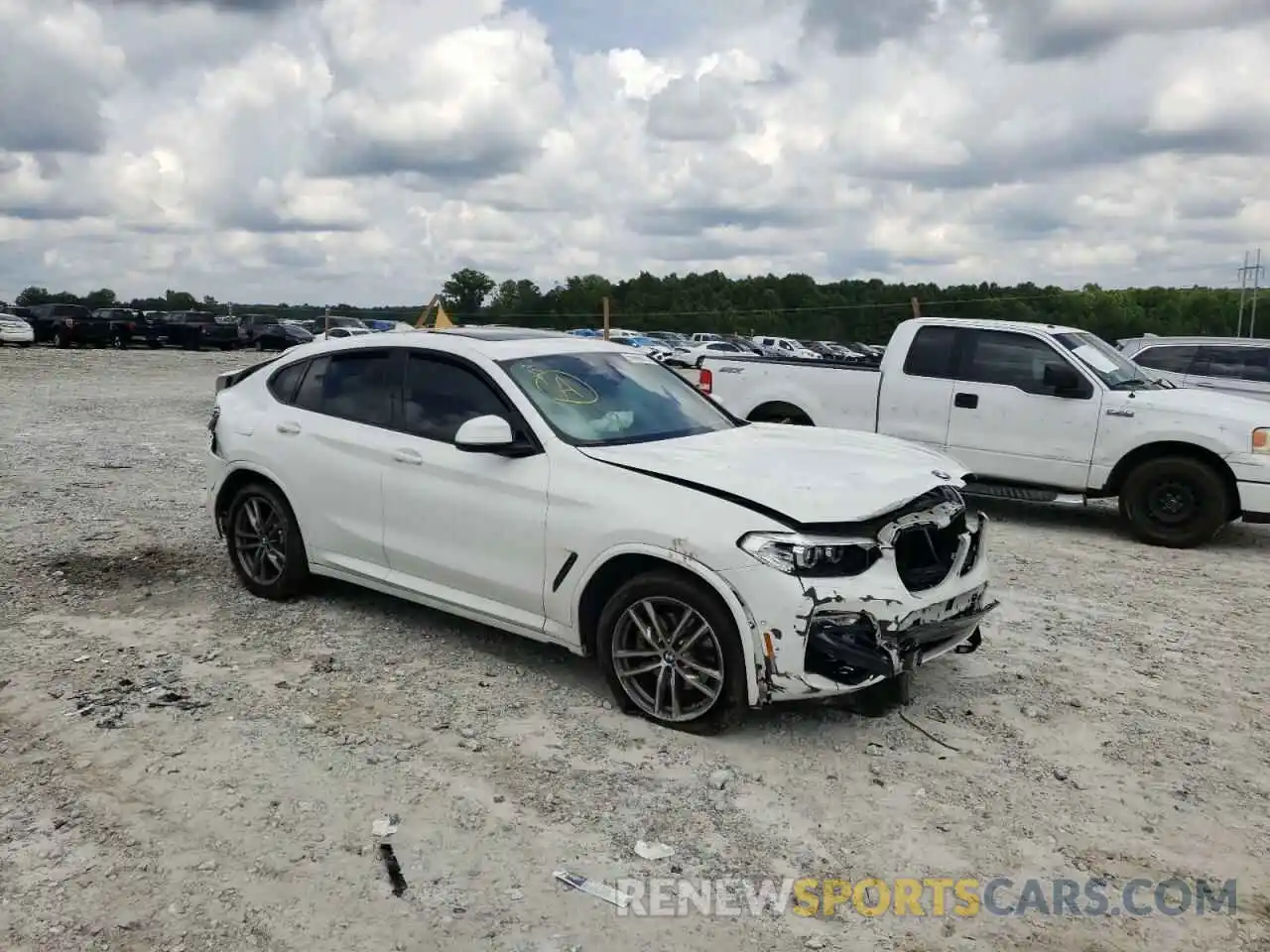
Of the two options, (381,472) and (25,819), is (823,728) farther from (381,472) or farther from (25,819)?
(25,819)

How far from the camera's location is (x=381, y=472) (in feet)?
18.3

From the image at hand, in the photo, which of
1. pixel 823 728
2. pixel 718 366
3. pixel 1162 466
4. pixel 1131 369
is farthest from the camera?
pixel 718 366

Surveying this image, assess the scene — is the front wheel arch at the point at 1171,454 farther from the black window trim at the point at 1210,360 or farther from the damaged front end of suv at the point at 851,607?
the damaged front end of suv at the point at 851,607

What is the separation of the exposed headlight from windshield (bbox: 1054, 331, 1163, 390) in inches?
233

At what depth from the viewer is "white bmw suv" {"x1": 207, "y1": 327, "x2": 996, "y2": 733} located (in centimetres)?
424

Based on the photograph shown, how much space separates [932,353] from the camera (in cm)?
991

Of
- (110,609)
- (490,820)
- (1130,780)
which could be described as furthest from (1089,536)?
(110,609)

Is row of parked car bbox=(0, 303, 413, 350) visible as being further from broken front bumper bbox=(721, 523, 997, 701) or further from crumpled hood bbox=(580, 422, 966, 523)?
broken front bumper bbox=(721, 523, 997, 701)

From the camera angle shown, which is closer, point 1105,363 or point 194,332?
point 1105,363

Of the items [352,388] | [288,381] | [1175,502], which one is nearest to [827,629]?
[352,388]

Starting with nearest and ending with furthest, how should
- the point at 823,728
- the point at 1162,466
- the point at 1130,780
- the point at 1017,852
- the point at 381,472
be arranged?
the point at 1017,852 < the point at 1130,780 < the point at 823,728 < the point at 381,472 < the point at 1162,466

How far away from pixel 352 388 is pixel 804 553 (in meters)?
3.01

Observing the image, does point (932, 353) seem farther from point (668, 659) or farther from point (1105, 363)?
point (668, 659)

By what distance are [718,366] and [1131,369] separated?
3.94 metres
